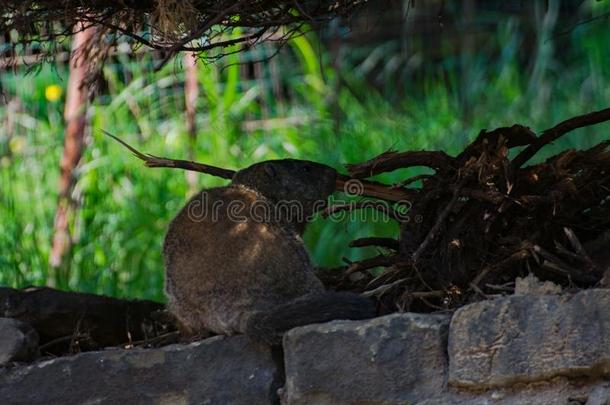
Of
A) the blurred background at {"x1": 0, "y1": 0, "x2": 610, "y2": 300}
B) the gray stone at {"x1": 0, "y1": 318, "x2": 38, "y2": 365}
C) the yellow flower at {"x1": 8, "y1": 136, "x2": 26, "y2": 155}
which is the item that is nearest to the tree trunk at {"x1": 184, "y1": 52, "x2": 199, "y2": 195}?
the blurred background at {"x1": 0, "y1": 0, "x2": 610, "y2": 300}

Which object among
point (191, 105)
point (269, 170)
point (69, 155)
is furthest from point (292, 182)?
point (69, 155)

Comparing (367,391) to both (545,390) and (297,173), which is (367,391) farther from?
(297,173)

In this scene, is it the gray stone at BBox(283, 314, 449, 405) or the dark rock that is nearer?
the gray stone at BBox(283, 314, 449, 405)

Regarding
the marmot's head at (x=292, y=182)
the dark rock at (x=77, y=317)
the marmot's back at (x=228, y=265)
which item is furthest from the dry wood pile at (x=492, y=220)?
the dark rock at (x=77, y=317)

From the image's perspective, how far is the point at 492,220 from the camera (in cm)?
458

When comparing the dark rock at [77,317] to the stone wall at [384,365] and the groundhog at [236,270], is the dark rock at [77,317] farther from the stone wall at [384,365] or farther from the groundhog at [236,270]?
the stone wall at [384,365]

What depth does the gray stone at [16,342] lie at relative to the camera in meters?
4.54

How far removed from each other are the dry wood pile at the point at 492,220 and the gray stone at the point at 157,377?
666mm

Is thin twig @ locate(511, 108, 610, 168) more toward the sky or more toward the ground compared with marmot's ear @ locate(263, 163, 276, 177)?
more toward the sky

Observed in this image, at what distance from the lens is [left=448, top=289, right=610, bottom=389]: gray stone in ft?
11.4

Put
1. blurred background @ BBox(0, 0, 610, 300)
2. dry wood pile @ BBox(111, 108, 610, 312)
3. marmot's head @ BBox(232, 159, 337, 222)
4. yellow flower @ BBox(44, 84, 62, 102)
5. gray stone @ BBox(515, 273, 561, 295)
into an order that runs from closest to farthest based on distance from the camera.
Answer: gray stone @ BBox(515, 273, 561, 295), dry wood pile @ BBox(111, 108, 610, 312), marmot's head @ BBox(232, 159, 337, 222), blurred background @ BBox(0, 0, 610, 300), yellow flower @ BBox(44, 84, 62, 102)

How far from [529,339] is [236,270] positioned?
1402 mm

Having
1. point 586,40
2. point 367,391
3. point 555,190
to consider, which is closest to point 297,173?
point 555,190

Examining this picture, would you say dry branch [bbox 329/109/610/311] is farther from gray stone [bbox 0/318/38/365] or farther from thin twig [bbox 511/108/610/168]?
gray stone [bbox 0/318/38/365]
